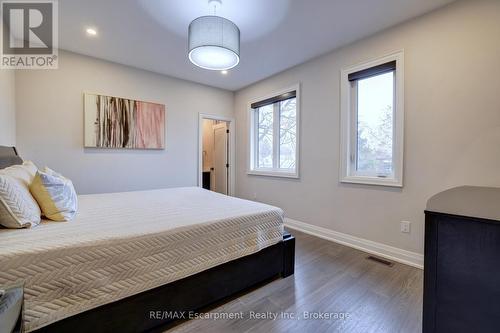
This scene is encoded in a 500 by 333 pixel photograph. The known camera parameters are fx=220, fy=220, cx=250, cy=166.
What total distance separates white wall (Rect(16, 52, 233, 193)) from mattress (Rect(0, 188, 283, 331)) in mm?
1590

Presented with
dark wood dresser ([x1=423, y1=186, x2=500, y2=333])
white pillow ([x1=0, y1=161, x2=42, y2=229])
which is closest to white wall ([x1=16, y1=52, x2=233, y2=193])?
white pillow ([x1=0, y1=161, x2=42, y2=229])

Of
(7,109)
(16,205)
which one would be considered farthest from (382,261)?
(7,109)

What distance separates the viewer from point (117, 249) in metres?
1.27

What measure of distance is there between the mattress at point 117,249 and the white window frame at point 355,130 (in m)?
1.39

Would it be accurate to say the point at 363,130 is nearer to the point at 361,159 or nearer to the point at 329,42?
the point at 361,159

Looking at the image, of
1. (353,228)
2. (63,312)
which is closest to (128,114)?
(63,312)

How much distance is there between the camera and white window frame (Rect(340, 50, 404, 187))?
7.98 feet

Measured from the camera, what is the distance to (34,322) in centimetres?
104

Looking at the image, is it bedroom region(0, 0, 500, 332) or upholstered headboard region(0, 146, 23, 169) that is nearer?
bedroom region(0, 0, 500, 332)

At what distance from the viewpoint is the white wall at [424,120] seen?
1.97m

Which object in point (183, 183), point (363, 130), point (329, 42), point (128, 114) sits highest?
point (329, 42)

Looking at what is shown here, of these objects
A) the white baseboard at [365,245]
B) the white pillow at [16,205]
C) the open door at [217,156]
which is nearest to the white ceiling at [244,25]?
the open door at [217,156]

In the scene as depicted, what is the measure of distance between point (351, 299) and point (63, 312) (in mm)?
1917

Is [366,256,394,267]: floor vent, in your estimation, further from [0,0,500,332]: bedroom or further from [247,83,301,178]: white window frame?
[247,83,301,178]: white window frame
